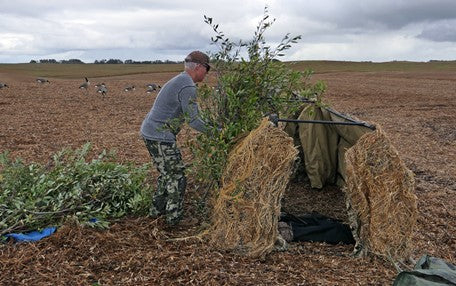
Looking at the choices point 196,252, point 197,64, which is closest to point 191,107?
point 197,64

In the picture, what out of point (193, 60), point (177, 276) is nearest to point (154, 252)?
point (177, 276)

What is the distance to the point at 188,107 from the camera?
5164mm

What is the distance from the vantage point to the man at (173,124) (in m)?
5.20

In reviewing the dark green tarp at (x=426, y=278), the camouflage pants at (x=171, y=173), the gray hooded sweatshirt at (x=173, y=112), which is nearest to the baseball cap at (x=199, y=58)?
the gray hooded sweatshirt at (x=173, y=112)

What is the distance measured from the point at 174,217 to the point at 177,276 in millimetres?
1240

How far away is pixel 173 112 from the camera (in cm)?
538

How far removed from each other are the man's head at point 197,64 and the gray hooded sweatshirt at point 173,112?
0.08 m

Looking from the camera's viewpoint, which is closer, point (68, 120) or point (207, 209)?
point (207, 209)

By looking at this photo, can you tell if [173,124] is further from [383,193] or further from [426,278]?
[426,278]

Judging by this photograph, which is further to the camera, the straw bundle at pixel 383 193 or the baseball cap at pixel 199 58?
the baseball cap at pixel 199 58

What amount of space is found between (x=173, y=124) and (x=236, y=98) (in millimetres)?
723

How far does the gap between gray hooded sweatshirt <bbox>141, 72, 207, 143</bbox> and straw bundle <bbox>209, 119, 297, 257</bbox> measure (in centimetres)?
68

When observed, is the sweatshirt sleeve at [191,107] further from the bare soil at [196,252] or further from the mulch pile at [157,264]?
the mulch pile at [157,264]

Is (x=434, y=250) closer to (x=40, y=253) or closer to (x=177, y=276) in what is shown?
(x=177, y=276)
